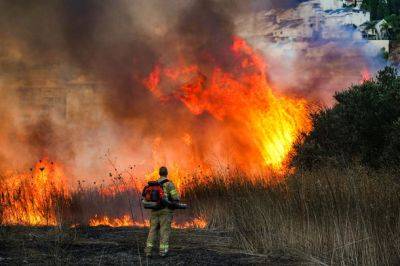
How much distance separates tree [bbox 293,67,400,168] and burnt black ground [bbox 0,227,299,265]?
4.94 m

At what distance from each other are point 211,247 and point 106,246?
7.76 feet

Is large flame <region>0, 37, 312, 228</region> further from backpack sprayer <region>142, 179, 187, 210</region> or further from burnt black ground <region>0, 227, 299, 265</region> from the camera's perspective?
backpack sprayer <region>142, 179, 187, 210</region>

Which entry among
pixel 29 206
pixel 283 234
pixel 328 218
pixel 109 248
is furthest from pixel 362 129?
pixel 29 206

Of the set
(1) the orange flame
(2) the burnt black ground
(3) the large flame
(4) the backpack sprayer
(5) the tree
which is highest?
(3) the large flame

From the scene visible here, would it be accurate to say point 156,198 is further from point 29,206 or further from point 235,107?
point 235,107

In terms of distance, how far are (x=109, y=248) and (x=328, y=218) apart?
5.04 metres

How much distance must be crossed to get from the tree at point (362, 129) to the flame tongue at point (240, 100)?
4890 millimetres

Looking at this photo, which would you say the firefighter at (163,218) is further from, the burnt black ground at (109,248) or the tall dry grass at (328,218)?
the tall dry grass at (328,218)

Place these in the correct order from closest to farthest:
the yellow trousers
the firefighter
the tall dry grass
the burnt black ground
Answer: the tall dry grass
the burnt black ground
the firefighter
the yellow trousers

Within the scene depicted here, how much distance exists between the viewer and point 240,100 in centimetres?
2598

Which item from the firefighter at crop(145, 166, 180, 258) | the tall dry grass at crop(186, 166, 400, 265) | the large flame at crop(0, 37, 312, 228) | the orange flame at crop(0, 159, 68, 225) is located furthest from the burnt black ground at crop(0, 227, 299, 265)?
the large flame at crop(0, 37, 312, 228)

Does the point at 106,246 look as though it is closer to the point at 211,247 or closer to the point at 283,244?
the point at 211,247

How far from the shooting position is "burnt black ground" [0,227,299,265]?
1094cm

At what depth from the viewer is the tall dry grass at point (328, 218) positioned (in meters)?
9.15
